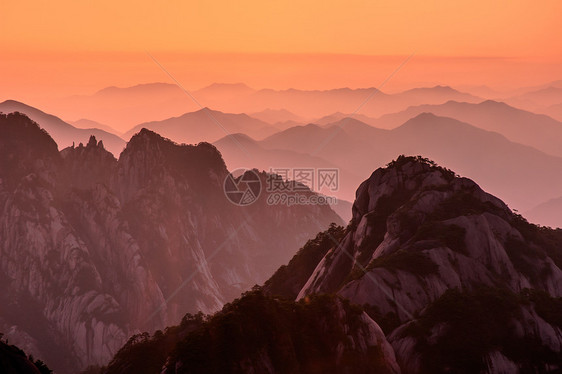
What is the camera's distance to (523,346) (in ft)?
224

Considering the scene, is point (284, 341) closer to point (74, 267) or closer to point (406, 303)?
point (406, 303)

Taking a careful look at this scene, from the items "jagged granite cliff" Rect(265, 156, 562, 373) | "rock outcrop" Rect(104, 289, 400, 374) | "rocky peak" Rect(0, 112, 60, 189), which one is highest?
"rocky peak" Rect(0, 112, 60, 189)

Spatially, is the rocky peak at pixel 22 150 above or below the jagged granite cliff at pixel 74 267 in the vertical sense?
above

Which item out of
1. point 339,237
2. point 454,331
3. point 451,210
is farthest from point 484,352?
point 339,237

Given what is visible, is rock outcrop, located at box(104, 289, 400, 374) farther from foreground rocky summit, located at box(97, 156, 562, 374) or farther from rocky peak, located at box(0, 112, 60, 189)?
rocky peak, located at box(0, 112, 60, 189)

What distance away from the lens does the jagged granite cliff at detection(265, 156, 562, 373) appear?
67.9 metres

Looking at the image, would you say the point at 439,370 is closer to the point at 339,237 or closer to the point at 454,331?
the point at 454,331

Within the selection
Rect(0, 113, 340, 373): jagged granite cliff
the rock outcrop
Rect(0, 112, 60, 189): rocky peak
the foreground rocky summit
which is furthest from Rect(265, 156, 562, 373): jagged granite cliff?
Rect(0, 112, 60, 189): rocky peak

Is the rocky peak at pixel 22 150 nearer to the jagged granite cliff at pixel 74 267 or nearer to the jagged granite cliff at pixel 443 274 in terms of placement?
the jagged granite cliff at pixel 74 267

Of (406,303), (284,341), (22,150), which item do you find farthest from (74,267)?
(284,341)

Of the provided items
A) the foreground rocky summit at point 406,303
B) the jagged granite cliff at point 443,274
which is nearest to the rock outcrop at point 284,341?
the foreground rocky summit at point 406,303

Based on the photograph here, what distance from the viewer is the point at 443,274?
80750 millimetres

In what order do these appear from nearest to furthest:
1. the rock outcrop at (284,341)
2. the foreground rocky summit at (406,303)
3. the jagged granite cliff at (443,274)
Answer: the rock outcrop at (284,341)
the foreground rocky summit at (406,303)
the jagged granite cliff at (443,274)

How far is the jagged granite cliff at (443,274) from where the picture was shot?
67875 millimetres
